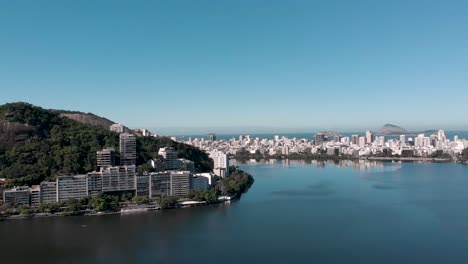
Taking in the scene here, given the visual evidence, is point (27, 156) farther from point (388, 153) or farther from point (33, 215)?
point (388, 153)

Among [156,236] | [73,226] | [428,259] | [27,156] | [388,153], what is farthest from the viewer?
[388,153]

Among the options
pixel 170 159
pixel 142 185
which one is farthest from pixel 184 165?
pixel 142 185

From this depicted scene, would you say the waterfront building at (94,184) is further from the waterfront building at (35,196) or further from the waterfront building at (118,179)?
the waterfront building at (35,196)

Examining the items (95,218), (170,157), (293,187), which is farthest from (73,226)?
(293,187)

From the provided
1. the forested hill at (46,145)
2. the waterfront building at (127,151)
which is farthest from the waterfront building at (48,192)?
the waterfront building at (127,151)

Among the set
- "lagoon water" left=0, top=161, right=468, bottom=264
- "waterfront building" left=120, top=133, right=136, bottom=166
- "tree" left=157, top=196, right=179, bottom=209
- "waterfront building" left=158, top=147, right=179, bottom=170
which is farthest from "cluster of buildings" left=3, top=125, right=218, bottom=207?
"lagoon water" left=0, top=161, right=468, bottom=264

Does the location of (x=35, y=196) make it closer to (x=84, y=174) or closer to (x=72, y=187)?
(x=72, y=187)

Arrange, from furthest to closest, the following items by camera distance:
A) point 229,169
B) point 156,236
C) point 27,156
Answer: point 229,169 → point 27,156 → point 156,236
